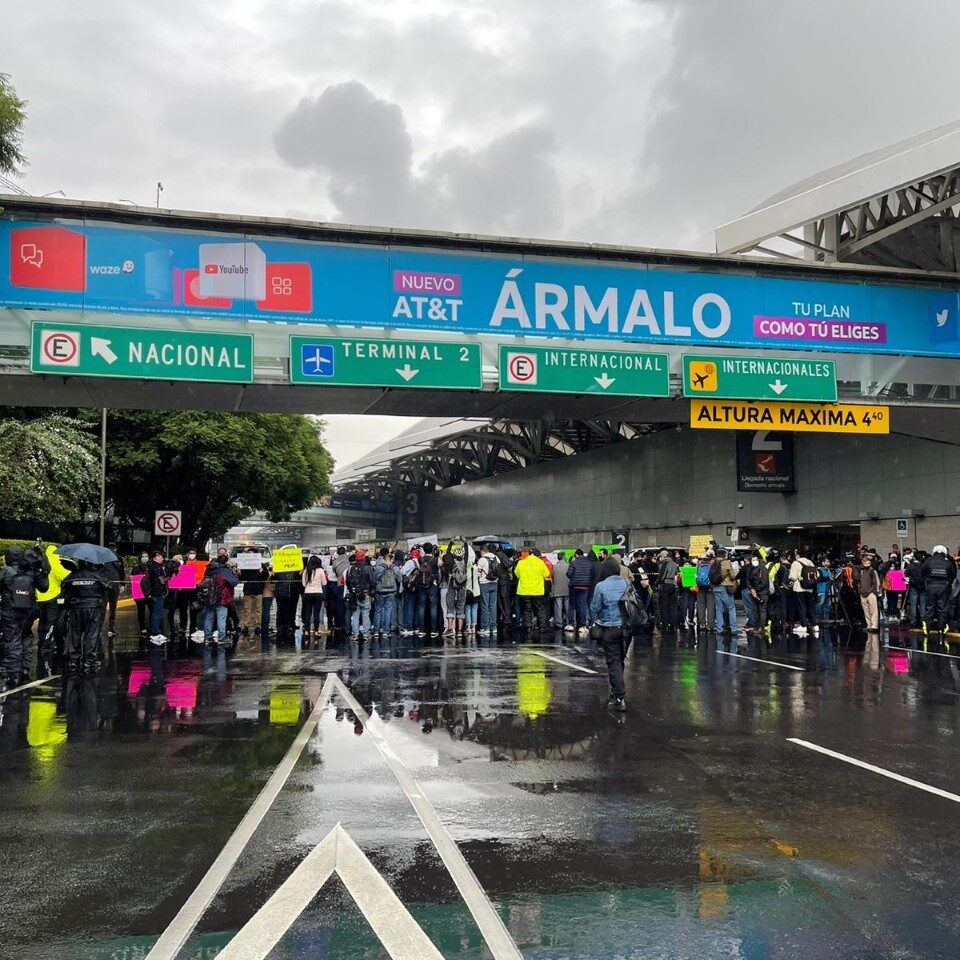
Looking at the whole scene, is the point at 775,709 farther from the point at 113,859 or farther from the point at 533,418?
the point at 533,418

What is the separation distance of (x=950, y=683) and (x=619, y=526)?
34.8 m

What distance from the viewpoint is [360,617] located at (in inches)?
734

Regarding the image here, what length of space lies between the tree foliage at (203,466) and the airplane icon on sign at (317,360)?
18.8m

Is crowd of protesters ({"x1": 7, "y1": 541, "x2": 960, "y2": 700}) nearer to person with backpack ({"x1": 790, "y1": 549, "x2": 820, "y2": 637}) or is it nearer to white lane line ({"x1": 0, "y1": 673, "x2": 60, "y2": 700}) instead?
person with backpack ({"x1": 790, "y1": 549, "x2": 820, "y2": 637})

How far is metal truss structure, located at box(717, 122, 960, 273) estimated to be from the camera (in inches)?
918

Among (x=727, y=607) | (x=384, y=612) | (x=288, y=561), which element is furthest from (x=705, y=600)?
(x=288, y=561)

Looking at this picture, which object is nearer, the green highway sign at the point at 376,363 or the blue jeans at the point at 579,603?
the green highway sign at the point at 376,363

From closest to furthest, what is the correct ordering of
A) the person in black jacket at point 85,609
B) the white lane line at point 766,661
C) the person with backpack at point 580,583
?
the person in black jacket at point 85,609 < the white lane line at point 766,661 < the person with backpack at point 580,583

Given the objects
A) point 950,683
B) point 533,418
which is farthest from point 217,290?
point 950,683

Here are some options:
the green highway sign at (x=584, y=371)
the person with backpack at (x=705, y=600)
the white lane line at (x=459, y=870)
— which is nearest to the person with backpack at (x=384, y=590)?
the green highway sign at (x=584, y=371)

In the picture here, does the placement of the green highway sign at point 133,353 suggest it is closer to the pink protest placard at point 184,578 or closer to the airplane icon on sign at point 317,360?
the airplane icon on sign at point 317,360

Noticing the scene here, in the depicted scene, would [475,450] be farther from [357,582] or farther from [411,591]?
[357,582]

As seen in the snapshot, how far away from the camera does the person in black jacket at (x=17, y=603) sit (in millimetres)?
12328

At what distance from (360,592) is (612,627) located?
8873mm
